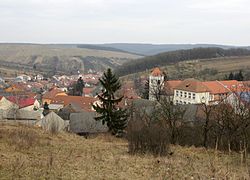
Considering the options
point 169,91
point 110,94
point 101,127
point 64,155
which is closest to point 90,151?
point 64,155

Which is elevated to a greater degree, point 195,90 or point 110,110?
point 110,110

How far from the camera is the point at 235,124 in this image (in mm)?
17469

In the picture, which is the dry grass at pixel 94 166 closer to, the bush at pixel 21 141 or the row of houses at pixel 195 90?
the bush at pixel 21 141

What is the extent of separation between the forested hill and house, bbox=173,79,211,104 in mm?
80263

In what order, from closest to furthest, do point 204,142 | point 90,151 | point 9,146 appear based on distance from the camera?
point 9,146 < point 90,151 < point 204,142

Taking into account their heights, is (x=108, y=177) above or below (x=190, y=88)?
above

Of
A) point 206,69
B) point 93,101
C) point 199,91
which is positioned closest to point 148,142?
point 199,91

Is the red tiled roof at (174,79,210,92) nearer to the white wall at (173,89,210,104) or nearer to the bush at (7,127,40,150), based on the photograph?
the white wall at (173,89,210,104)

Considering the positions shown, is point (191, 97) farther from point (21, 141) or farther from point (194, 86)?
point (21, 141)

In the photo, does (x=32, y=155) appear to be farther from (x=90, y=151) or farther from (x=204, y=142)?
(x=204, y=142)

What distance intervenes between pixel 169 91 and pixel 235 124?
154ft

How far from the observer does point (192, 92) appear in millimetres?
63094

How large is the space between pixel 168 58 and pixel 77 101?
100 metres

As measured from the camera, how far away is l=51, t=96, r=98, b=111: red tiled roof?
63513 millimetres
